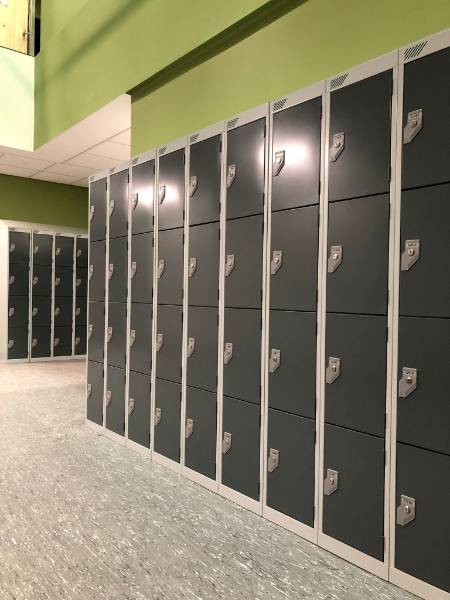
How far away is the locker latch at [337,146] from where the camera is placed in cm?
238

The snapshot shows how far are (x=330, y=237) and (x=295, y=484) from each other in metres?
1.21

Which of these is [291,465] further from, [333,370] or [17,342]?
[17,342]

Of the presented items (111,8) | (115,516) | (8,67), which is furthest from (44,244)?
(115,516)

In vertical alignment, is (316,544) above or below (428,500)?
below

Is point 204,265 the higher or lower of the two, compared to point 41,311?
higher

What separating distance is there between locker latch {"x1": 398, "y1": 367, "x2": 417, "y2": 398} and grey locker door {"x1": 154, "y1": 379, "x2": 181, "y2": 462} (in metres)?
1.62

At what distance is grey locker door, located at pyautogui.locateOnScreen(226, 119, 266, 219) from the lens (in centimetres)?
281

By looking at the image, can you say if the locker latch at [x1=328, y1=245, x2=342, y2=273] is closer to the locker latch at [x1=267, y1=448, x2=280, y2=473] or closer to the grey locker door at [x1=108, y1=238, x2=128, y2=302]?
the locker latch at [x1=267, y1=448, x2=280, y2=473]

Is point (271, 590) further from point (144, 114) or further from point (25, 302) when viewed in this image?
point (25, 302)

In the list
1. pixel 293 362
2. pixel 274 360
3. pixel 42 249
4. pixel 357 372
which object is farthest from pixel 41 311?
pixel 357 372

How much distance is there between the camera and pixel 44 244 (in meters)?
8.16

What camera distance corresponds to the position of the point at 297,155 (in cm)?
260

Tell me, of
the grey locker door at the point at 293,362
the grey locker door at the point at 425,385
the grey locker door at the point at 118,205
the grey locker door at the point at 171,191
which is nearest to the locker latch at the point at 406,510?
the grey locker door at the point at 425,385

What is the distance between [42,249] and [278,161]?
6281 millimetres
